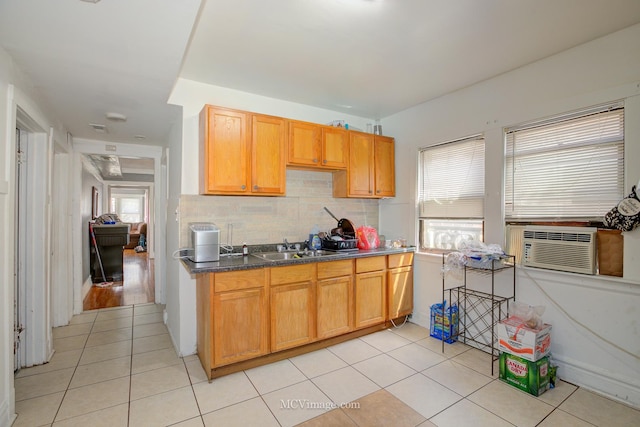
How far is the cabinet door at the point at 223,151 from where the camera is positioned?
2.68 metres

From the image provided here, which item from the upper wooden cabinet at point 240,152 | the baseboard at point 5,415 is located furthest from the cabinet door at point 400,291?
the baseboard at point 5,415

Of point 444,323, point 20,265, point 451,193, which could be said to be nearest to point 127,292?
point 20,265

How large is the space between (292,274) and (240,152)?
1.22 meters

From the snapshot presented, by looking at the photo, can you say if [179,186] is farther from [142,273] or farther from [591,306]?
[142,273]

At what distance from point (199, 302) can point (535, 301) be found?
297 cm

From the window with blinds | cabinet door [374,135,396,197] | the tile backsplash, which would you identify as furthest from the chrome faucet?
the window with blinds

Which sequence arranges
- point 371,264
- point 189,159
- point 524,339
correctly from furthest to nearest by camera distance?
1. point 371,264
2. point 189,159
3. point 524,339

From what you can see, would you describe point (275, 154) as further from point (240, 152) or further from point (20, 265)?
point (20, 265)

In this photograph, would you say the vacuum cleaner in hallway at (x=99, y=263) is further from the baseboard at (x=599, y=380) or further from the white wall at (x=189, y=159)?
the baseboard at (x=599, y=380)

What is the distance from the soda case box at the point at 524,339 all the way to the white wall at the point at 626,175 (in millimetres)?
252

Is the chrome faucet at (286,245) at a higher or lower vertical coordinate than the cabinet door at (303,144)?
lower

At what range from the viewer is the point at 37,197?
2.71 m

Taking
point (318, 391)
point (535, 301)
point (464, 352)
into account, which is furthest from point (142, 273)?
→ point (535, 301)

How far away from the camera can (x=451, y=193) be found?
3348mm
